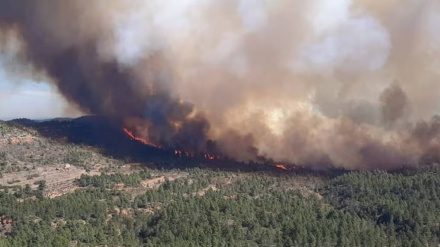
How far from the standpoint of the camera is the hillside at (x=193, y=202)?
63.1 m

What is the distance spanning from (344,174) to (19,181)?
43523mm

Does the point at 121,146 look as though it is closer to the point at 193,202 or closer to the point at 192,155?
the point at 192,155

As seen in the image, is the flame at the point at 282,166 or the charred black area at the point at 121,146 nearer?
the charred black area at the point at 121,146

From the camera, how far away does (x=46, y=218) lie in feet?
216

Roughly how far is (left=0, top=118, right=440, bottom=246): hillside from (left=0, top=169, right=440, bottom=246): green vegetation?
13 cm

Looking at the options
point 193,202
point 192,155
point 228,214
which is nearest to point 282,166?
point 192,155

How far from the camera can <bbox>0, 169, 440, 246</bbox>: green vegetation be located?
62.4 metres

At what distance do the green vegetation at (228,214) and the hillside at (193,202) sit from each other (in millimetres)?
132

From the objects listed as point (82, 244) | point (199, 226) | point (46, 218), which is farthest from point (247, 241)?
point (46, 218)

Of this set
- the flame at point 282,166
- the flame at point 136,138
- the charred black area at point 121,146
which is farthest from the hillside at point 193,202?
the flame at point 136,138

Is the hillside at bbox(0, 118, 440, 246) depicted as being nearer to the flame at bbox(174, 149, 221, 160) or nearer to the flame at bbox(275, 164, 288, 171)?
the flame at bbox(275, 164, 288, 171)

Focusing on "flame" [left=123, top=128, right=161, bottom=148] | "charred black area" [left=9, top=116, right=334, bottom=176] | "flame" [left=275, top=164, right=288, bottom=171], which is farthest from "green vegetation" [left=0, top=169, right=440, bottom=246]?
"flame" [left=123, top=128, right=161, bottom=148]

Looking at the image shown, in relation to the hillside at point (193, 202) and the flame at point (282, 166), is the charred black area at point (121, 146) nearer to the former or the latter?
the hillside at point (193, 202)

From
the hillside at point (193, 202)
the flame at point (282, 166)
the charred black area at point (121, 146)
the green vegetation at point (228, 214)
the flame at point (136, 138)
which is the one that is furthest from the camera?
the flame at point (136, 138)
